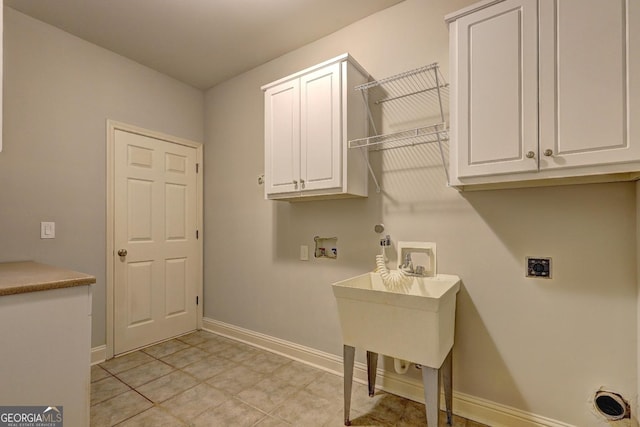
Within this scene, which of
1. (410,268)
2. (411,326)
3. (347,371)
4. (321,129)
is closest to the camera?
(411,326)

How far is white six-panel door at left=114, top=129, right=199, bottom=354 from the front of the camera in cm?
273

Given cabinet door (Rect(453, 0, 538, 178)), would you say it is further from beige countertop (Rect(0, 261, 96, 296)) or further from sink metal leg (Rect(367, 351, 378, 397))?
beige countertop (Rect(0, 261, 96, 296))

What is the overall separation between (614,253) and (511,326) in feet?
1.99

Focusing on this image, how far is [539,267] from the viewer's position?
1.65 m

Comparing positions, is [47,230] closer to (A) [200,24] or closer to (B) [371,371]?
(A) [200,24]

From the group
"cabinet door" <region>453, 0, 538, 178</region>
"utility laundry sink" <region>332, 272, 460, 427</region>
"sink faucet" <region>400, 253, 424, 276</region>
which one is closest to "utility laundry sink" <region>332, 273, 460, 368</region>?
"utility laundry sink" <region>332, 272, 460, 427</region>

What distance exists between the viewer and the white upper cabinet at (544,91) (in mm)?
1223

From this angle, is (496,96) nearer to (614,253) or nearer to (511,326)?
(614,253)

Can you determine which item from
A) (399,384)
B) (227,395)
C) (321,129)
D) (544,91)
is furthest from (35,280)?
(544,91)

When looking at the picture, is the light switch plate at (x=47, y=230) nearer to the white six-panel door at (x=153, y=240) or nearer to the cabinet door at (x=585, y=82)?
the white six-panel door at (x=153, y=240)

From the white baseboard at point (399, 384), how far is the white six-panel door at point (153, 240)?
0.63m

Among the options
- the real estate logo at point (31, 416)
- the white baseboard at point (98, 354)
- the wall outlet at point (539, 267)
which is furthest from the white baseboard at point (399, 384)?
the real estate logo at point (31, 416)

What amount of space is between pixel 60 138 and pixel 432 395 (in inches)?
120

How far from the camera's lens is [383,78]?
2.19 metres
